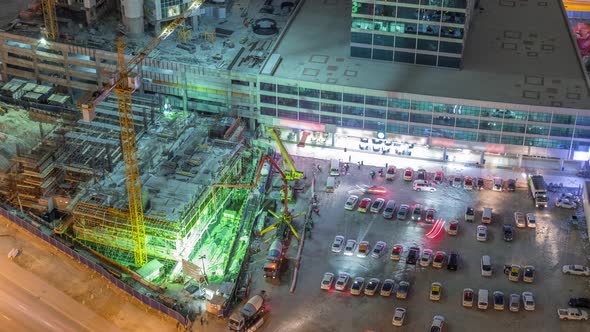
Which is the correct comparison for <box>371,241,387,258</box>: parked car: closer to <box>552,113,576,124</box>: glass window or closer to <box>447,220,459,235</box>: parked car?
<box>447,220,459,235</box>: parked car

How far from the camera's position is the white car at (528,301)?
16475 cm

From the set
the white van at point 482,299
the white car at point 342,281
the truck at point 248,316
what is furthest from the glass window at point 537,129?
the truck at point 248,316

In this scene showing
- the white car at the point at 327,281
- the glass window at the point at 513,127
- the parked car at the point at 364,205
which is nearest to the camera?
the white car at the point at 327,281

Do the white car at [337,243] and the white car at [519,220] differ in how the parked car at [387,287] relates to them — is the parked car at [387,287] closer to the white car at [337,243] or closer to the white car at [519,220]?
the white car at [337,243]

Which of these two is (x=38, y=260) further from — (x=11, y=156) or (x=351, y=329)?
(x=351, y=329)

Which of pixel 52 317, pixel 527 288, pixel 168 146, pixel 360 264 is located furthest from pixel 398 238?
pixel 52 317

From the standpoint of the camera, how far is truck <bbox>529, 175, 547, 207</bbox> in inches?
7534

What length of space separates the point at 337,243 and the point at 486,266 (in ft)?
89.6

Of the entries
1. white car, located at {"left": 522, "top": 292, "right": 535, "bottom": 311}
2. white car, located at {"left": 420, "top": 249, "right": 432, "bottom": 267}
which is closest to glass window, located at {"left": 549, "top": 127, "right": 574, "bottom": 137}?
white car, located at {"left": 420, "top": 249, "right": 432, "bottom": 267}

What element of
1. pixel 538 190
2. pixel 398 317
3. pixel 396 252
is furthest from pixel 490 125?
pixel 398 317

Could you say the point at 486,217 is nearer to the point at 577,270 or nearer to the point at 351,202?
the point at 577,270

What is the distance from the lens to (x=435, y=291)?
551 feet

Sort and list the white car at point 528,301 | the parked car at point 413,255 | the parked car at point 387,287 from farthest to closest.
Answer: the parked car at point 413,255 < the parked car at point 387,287 < the white car at point 528,301

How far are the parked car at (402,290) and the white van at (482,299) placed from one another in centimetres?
1211
